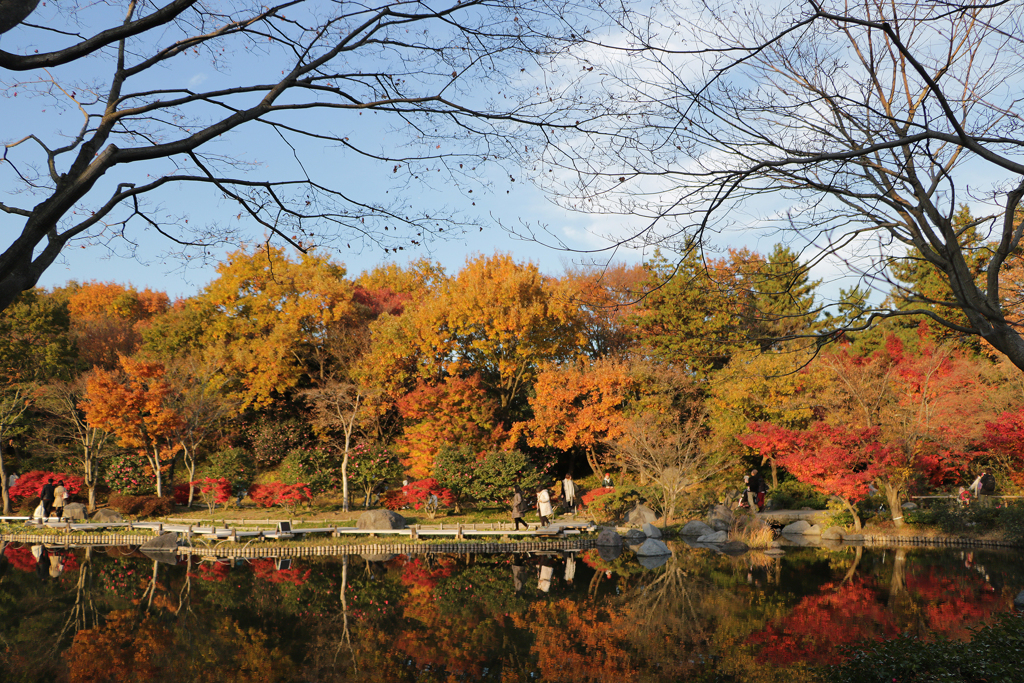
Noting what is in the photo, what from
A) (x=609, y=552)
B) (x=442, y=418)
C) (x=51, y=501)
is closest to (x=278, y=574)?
(x=609, y=552)

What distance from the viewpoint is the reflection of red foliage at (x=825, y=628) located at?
736cm

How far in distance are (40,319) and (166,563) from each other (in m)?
13.2

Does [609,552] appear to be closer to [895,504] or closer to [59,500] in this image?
[895,504]

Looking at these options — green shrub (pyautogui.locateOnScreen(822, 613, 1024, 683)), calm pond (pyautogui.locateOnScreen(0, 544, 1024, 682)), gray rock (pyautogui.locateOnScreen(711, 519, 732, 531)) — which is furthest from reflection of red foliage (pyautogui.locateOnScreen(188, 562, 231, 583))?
gray rock (pyautogui.locateOnScreen(711, 519, 732, 531))

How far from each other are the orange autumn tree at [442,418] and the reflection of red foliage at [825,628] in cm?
1113

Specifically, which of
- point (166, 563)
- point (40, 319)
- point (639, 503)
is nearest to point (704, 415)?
point (639, 503)

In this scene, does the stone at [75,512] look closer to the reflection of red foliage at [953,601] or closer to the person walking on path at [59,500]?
the person walking on path at [59,500]

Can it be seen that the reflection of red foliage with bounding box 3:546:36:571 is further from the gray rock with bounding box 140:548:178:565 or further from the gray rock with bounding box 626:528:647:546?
the gray rock with bounding box 626:528:647:546

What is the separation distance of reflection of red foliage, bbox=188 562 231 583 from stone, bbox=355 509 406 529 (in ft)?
10.7

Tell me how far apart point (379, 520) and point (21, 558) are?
264 inches

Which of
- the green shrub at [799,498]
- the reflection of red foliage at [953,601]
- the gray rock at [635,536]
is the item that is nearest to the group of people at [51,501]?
the gray rock at [635,536]

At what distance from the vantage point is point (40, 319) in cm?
2245

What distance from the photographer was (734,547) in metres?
14.9

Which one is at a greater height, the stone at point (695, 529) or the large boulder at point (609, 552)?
the stone at point (695, 529)
